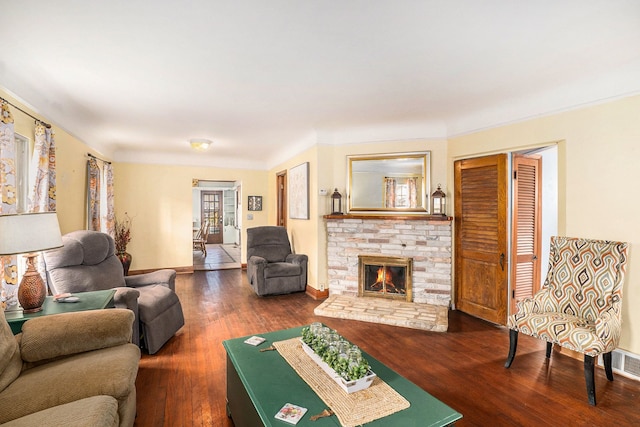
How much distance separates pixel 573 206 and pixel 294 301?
357cm

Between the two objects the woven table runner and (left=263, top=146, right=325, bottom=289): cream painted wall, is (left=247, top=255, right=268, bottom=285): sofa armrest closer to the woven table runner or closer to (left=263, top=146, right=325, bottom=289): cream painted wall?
(left=263, top=146, right=325, bottom=289): cream painted wall

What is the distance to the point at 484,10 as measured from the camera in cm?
188

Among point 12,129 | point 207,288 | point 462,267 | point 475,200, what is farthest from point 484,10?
point 207,288

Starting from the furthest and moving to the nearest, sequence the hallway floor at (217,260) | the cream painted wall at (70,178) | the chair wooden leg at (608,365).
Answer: the hallway floor at (217,260) → the cream painted wall at (70,178) → the chair wooden leg at (608,365)

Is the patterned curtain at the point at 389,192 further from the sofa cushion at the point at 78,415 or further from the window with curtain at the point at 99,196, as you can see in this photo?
the window with curtain at the point at 99,196

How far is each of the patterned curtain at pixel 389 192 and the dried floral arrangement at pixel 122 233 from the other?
4922 mm

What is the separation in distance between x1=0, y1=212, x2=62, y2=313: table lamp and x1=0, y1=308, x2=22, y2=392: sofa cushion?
1.45 feet

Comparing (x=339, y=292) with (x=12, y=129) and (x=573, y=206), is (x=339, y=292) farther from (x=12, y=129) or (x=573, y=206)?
(x=12, y=129)

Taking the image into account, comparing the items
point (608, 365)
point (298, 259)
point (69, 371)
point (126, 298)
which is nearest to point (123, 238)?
point (298, 259)

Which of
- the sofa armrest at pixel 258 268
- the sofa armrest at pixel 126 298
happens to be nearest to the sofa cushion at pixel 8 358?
the sofa armrest at pixel 126 298

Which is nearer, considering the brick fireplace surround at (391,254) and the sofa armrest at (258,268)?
the brick fireplace surround at (391,254)

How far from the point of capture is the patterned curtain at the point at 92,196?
4441 mm

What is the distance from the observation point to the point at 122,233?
6.03m

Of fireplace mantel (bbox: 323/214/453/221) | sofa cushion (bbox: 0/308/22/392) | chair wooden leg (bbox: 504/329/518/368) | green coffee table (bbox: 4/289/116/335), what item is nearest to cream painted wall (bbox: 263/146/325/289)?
fireplace mantel (bbox: 323/214/453/221)
